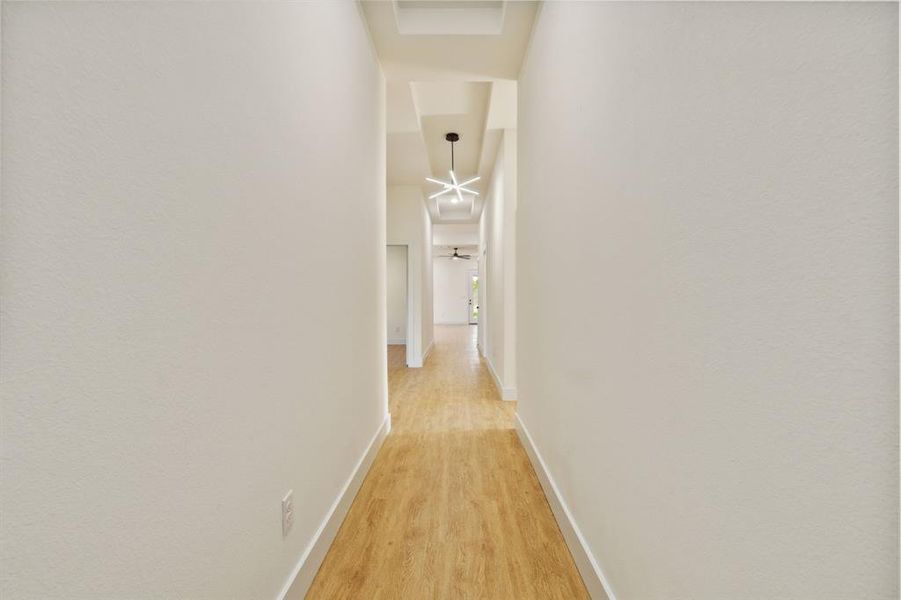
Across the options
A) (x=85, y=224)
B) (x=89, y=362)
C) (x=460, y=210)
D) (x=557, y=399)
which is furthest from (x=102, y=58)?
(x=460, y=210)

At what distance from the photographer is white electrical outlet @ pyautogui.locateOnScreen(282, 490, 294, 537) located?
4.33 feet

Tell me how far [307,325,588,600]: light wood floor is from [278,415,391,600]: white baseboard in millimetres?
44

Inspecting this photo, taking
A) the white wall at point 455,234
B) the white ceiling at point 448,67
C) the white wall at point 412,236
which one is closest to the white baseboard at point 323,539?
the white ceiling at point 448,67

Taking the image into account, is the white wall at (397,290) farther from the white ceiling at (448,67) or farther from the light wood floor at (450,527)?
the light wood floor at (450,527)

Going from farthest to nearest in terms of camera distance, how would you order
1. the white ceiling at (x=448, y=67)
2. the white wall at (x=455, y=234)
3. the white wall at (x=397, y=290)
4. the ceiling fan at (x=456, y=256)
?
the ceiling fan at (x=456, y=256) < the white wall at (x=455, y=234) < the white wall at (x=397, y=290) < the white ceiling at (x=448, y=67)

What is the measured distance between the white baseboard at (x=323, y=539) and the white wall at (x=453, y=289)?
1264cm

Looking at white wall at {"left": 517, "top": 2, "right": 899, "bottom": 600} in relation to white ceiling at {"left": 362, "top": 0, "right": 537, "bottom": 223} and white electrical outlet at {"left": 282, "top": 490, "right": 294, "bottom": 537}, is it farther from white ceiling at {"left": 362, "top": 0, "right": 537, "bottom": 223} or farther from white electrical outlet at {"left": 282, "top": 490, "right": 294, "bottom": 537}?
white ceiling at {"left": 362, "top": 0, "right": 537, "bottom": 223}

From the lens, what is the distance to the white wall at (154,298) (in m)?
0.56

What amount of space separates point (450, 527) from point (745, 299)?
5.58 ft

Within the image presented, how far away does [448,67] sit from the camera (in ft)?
9.64

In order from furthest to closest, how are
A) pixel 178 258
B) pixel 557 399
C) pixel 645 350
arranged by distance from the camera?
pixel 557 399
pixel 645 350
pixel 178 258

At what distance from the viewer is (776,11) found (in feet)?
Result: 2.08

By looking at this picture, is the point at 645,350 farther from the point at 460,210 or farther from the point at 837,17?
the point at 460,210

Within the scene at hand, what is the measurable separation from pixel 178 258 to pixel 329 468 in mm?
1254
